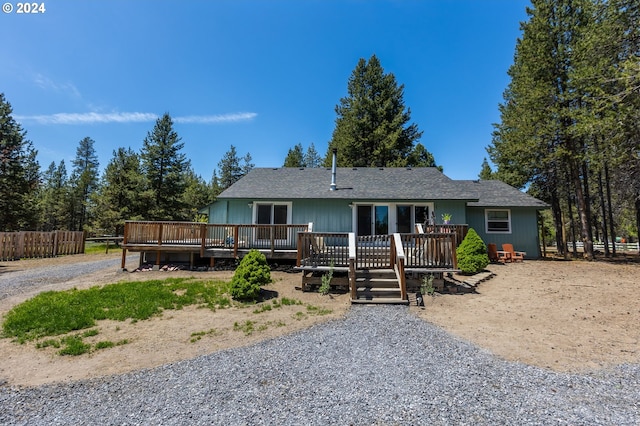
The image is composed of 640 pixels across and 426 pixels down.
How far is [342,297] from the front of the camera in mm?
7660

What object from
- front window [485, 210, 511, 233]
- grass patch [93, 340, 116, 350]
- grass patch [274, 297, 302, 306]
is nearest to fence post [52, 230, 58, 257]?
grass patch [93, 340, 116, 350]

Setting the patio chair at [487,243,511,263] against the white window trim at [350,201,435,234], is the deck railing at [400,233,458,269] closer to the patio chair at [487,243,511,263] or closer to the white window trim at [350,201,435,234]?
the white window trim at [350,201,435,234]

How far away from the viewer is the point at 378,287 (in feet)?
25.8

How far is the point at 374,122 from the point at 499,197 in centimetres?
1519

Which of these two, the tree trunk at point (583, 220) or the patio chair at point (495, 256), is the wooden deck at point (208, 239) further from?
the tree trunk at point (583, 220)

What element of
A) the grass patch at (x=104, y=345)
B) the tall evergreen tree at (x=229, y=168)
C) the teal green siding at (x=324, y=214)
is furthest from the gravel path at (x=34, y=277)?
the tall evergreen tree at (x=229, y=168)

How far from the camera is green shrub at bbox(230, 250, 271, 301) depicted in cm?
741

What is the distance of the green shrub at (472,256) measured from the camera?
9.82 meters

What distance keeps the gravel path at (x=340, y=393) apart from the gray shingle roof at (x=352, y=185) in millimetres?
9611

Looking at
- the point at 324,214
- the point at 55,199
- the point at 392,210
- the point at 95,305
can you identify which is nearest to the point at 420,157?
the point at 392,210

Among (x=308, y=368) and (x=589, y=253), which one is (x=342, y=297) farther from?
(x=589, y=253)

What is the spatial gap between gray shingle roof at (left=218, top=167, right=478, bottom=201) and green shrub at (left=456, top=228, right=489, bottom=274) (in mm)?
3487

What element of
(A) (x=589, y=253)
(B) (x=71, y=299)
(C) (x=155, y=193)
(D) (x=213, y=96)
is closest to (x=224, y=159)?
(C) (x=155, y=193)

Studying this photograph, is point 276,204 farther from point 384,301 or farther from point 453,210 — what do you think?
point 453,210
